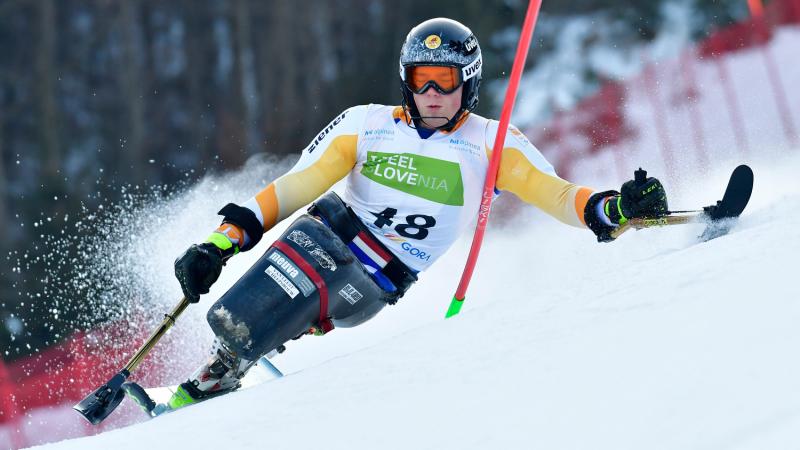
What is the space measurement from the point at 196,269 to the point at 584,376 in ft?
6.57

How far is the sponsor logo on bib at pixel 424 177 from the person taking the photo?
15.4 feet

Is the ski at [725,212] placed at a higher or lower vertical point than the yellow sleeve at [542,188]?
higher

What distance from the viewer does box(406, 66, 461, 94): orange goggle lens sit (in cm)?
461

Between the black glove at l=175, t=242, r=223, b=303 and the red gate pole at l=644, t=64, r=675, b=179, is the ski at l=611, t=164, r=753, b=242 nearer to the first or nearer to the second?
the black glove at l=175, t=242, r=223, b=303

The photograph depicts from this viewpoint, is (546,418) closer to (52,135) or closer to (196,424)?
(196,424)

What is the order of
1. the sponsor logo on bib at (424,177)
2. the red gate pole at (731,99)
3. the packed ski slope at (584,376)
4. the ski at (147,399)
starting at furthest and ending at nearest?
the red gate pole at (731,99)
the sponsor logo on bib at (424,177)
the ski at (147,399)
the packed ski slope at (584,376)

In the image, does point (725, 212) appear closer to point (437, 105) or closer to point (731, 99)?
point (437, 105)

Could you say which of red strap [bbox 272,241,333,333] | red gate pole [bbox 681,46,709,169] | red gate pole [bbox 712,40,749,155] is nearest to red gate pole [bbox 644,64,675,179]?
red gate pole [bbox 681,46,709,169]

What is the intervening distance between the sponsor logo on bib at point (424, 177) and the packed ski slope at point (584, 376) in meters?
1.18

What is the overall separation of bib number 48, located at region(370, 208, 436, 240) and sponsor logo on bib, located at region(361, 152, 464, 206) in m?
0.10

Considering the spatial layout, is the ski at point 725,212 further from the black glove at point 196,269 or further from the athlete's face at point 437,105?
the black glove at point 196,269

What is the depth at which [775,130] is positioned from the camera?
984 cm

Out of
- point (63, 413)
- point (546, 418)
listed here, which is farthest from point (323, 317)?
point (63, 413)

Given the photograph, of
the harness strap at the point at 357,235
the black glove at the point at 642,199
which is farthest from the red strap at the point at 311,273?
the black glove at the point at 642,199
